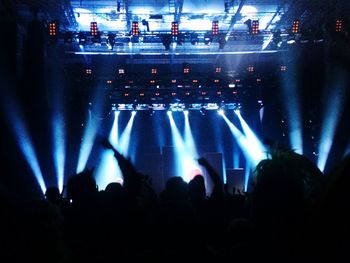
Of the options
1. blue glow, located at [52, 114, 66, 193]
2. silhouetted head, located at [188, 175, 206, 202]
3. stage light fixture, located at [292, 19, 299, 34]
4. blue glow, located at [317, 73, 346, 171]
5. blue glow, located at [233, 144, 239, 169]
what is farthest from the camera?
blue glow, located at [233, 144, 239, 169]

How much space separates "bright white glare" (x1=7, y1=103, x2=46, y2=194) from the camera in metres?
9.36

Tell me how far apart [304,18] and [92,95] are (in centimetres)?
797

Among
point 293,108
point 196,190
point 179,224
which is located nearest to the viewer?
point 179,224

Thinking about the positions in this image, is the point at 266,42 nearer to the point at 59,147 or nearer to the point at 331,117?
the point at 331,117

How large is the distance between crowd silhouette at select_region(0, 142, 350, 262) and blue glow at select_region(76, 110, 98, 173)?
12.3 metres

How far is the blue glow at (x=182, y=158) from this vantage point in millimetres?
16625

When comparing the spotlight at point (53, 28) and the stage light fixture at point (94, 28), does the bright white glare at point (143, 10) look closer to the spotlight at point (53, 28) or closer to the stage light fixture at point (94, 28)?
the stage light fixture at point (94, 28)

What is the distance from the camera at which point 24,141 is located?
32.6 feet

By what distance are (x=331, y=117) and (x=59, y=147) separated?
8.57 m

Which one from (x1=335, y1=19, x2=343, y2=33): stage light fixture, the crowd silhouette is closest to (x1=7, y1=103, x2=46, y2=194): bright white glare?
the crowd silhouette

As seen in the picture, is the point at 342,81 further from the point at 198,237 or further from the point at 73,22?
the point at 198,237

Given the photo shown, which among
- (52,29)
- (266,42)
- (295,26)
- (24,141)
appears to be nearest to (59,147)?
(24,141)

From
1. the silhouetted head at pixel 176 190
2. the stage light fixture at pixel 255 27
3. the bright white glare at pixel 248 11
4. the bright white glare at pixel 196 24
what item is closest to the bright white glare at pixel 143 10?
the bright white glare at pixel 196 24

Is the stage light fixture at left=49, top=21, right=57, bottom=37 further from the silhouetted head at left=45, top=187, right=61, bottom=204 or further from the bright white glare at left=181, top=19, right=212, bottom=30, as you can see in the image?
the silhouetted head at left=45, top=187, right=61, bottom=204
